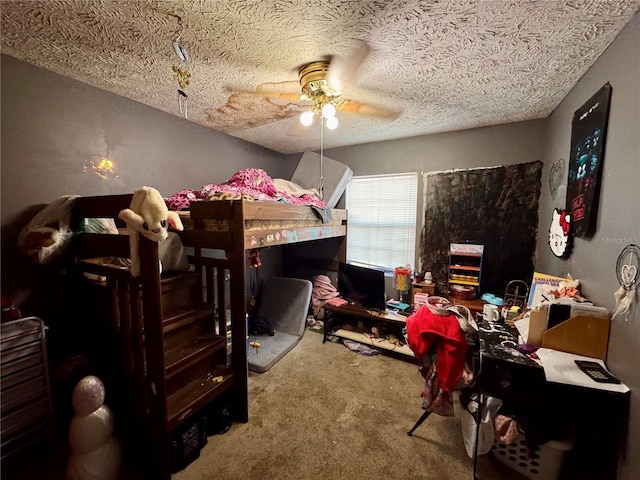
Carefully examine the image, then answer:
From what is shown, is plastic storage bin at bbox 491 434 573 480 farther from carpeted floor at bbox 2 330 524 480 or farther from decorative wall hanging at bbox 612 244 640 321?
decorative wall hanging at bbox 612 244 640 321

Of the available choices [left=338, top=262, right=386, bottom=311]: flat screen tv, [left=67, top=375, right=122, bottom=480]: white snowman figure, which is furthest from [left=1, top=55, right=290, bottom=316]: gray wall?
[left=338, top=262, right=386, bottom=311]: flat screen tv

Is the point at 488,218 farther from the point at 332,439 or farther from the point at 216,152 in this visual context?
the point at 216,152

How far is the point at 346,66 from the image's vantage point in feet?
5.17

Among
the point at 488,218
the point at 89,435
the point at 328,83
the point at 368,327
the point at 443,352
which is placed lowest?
the point at 368,327

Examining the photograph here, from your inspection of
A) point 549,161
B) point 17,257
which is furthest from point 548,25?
point 17,257

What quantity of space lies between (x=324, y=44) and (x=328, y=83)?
32cm

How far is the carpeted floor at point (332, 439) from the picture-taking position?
1472 millimetres

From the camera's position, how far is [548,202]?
7.52 feet

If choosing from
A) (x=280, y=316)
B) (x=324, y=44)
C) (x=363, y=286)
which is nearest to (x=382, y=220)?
(x=363, y=286)

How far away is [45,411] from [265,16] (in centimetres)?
252

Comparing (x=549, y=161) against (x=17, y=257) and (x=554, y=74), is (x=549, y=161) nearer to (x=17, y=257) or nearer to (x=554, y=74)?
(x=554, y=74)

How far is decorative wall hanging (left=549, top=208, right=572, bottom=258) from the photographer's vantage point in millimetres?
1782

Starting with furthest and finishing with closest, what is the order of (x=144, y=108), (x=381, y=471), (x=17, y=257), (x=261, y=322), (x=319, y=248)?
1. (x=319, y=248)
2. (x=261, y=322)
3. (x=144, y=108)
4. (x=17, y=257)
5. (x=381, y=471)

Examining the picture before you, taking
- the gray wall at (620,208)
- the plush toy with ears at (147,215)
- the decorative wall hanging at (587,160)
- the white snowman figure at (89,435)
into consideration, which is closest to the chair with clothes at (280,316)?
the white snowman figure at (89,435)
